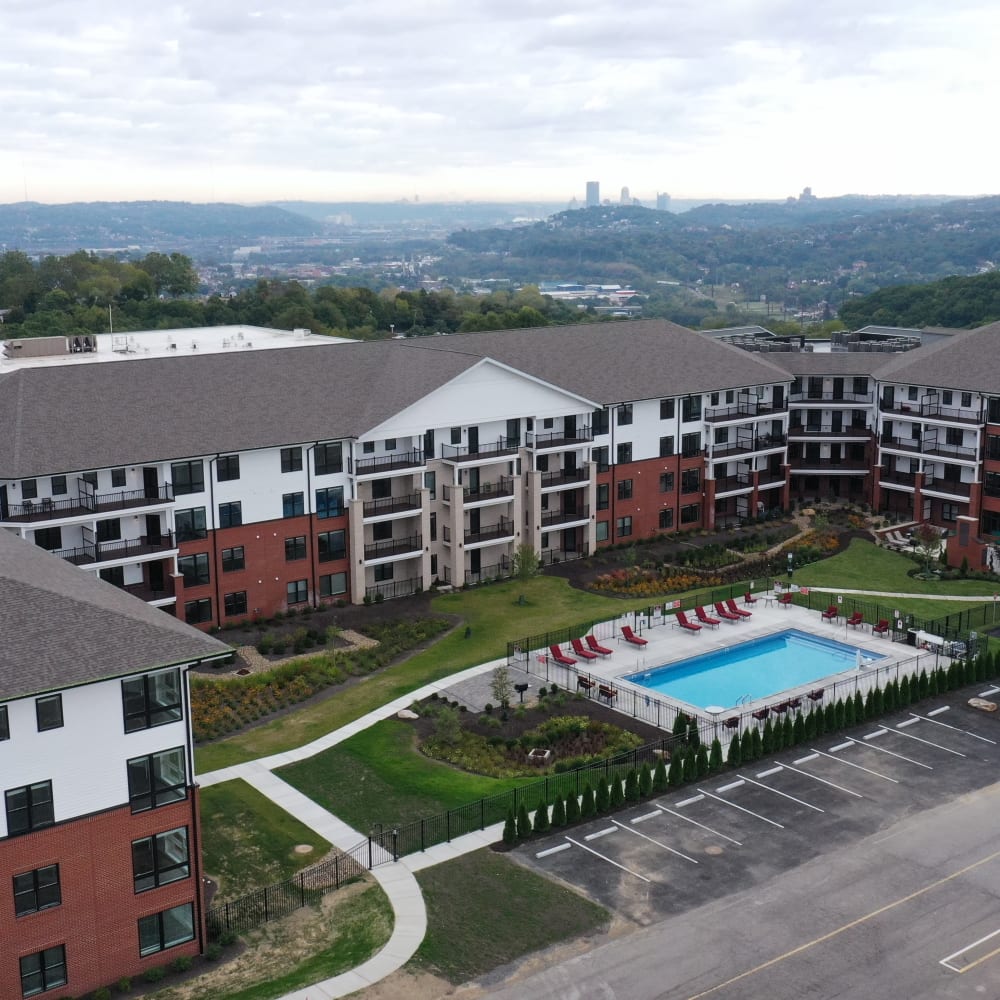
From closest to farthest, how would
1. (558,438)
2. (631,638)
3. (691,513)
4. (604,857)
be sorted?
(604,857), (631,638), (558,438), (691,513)

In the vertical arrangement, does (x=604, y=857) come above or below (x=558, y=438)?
below

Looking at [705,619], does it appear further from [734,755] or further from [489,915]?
[489,915]

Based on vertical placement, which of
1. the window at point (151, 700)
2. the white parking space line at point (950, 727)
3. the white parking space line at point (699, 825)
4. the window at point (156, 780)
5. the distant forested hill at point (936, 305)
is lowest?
the white parking space line at point (699, 825)

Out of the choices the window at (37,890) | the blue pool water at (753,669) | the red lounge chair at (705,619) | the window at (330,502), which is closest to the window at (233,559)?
the window at (330,502)

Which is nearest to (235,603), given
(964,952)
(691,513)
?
(691,513)

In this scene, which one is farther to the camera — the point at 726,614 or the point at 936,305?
the point at 936,305

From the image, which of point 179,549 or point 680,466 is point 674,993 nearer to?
point 179,549

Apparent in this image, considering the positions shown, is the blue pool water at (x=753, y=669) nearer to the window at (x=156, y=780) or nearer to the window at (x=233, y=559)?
the window at (x=233, y=559)
